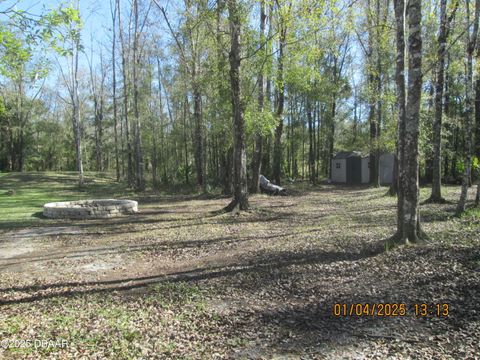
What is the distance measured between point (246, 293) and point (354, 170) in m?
28.0

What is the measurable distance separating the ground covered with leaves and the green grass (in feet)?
10.7

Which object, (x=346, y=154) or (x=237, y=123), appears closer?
(x=237, y=123)

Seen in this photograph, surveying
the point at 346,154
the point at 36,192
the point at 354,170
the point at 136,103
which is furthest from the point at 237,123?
the point at 346,154

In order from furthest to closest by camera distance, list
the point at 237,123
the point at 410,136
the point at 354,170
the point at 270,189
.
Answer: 1. the point at 354,170
2. the point at 270,189
3. the point at 237,123
4. the point at 410,136

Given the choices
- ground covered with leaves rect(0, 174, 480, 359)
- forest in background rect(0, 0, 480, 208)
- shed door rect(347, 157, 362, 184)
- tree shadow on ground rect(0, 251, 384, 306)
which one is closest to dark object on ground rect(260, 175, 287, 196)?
forest in background rect(0, 0, 480, 208)

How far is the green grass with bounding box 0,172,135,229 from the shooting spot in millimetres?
13195

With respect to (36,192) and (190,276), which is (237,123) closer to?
(190,276)

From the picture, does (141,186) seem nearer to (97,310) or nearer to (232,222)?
(232,222)

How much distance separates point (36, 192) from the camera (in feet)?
74.4

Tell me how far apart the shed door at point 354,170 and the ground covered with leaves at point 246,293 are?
2165 cm

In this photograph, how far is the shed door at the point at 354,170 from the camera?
31.2 meters

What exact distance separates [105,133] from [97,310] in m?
41.7

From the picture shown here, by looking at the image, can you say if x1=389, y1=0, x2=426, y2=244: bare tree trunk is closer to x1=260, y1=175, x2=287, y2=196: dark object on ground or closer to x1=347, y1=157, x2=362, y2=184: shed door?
x1=260, y1=175, x2=287, y2=196: dark object on ground

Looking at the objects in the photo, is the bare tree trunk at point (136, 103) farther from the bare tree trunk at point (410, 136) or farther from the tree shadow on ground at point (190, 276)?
the bare tree trunk at point (410, 136)
